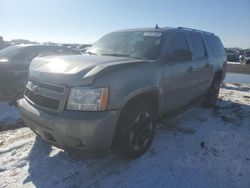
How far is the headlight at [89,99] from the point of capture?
132 inches

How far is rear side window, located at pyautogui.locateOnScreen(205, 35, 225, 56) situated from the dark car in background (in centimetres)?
347

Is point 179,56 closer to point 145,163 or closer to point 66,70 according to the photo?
point 145,163

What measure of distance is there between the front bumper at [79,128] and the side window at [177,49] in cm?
167

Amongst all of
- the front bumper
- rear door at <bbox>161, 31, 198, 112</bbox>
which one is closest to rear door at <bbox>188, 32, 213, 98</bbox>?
rear door at <bbox>161, 31, 198, 112</bbox>

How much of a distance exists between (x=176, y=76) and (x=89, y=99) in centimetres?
200

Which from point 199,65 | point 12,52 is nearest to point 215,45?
point 199,65

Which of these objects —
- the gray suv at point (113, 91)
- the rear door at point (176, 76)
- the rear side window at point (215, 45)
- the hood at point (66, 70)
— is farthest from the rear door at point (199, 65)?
the hood at point (66, 70)

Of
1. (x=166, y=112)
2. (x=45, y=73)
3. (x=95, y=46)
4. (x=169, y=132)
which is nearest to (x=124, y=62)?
(x=45, y=73)

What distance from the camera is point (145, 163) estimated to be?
13.4 feet

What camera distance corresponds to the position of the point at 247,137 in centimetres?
538

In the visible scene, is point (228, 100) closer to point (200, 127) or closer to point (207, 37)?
point (207, 37)

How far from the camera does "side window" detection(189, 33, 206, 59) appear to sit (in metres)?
5.80

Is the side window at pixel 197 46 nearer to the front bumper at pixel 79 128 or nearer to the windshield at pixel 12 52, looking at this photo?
the front bumper at pixel 79 128

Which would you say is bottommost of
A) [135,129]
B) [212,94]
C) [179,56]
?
[212,94]
